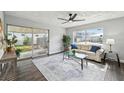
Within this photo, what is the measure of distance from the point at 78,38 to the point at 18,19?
4.51 metres

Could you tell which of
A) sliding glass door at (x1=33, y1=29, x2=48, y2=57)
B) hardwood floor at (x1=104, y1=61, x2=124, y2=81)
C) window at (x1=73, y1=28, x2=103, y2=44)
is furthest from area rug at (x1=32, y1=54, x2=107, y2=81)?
window at (x1=73, y1=28, x2=103, y2=44)

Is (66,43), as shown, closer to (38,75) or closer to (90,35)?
(90,35)

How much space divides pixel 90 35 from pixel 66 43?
2051 mm

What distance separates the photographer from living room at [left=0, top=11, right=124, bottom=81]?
309 centimetres

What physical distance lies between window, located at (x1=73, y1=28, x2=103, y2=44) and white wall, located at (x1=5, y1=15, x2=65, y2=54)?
1.33m

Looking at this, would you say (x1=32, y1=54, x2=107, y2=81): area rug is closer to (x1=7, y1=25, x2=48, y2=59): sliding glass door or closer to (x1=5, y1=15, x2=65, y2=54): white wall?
(x1=7, y1=25, x2=48, y2=59): sliding glass door

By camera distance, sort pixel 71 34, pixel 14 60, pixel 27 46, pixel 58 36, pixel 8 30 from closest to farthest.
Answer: pixel 14 60, pixel 8 30, pixel 27 46, pixel 58 36, pixel 71 34

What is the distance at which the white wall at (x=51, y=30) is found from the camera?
3784 mm

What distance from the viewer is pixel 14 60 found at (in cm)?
207

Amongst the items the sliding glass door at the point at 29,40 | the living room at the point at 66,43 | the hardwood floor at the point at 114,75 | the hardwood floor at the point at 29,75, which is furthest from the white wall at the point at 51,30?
the hardwood floor at the point at 114,75

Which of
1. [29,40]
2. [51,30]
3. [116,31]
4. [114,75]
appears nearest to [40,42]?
[29,40]
